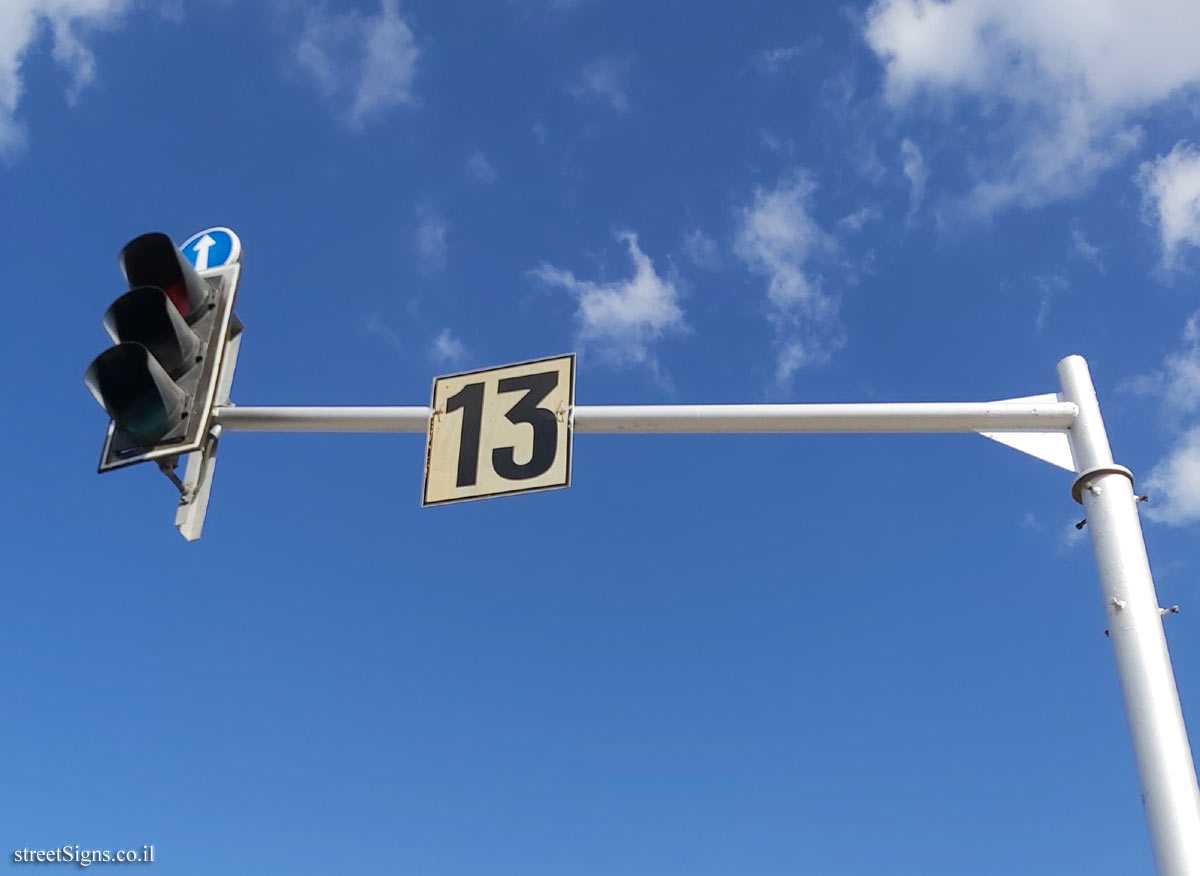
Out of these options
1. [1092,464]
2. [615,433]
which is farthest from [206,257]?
[1092,464]

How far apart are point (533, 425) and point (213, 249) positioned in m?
1.92

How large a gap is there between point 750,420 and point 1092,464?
49.5 inches

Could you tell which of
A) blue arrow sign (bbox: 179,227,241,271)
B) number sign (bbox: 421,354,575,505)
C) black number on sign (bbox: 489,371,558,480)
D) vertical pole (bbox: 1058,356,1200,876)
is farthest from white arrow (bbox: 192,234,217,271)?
vertical pole (bbox: 1058,356,1200,876)

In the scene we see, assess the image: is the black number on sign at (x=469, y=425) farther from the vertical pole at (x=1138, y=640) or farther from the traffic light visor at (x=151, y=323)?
the vertical pole at (x=1138, y=640)

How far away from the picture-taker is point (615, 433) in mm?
4906

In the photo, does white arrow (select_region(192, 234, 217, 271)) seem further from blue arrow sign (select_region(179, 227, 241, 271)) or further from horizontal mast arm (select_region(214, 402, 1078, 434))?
horizontal mast arm (select_region(214, 402, 1078, 434))

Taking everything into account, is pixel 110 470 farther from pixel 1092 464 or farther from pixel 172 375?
pixel 1092 464

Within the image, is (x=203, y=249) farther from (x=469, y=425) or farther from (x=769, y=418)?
(x=769, y=418)

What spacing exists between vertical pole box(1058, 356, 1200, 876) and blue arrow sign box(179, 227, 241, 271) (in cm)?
367

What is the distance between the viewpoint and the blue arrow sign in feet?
18.3

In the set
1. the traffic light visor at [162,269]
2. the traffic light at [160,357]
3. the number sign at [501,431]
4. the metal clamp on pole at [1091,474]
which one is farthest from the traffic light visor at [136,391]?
the metal clamp on pole at [1091,474]

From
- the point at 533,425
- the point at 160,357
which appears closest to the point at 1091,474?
the point at 533,425

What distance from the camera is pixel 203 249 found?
574 cm

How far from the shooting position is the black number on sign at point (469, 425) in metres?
4.90
